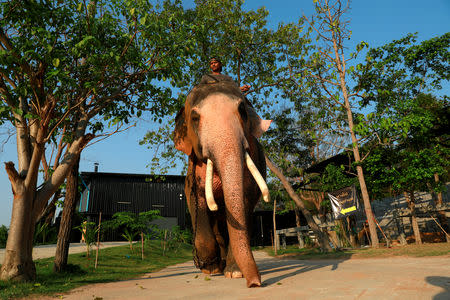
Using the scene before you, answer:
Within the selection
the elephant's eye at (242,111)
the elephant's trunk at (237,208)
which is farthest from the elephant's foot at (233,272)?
the elephant's eye at (242,111)

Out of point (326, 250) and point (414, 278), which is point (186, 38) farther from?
point (326, 250)

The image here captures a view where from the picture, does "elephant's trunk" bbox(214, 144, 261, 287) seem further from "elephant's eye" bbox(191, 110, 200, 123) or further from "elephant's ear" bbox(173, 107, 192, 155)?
"elephant's ear" bbox(173, 107, 192, 155)

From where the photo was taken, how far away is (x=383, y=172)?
12.6m

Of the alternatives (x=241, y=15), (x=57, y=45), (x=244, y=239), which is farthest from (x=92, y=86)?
(x=241, y=15)

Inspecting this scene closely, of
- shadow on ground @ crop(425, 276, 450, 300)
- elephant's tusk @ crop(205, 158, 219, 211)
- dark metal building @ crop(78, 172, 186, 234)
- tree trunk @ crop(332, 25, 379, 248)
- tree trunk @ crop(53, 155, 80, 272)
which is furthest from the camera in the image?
dark metal building @ crop(78, 172, 186, 234)

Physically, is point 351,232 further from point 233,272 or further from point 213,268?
point 233,272

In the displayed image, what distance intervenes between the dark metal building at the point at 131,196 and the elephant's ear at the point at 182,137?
71.9ft

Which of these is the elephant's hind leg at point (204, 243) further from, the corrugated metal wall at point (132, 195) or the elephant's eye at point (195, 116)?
the corrugated metal wall at point (132, 195)

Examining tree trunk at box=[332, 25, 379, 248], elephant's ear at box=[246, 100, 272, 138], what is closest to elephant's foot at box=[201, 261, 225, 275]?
elephant's ear at box=[246, 100, 272, 138]

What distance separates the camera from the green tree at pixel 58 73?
5141mm

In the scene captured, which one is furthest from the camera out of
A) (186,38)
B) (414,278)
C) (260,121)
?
(186,38)

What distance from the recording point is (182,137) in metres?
5.21

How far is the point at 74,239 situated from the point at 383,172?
25.0 m

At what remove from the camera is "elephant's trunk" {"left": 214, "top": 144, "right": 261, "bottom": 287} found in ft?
11.0
